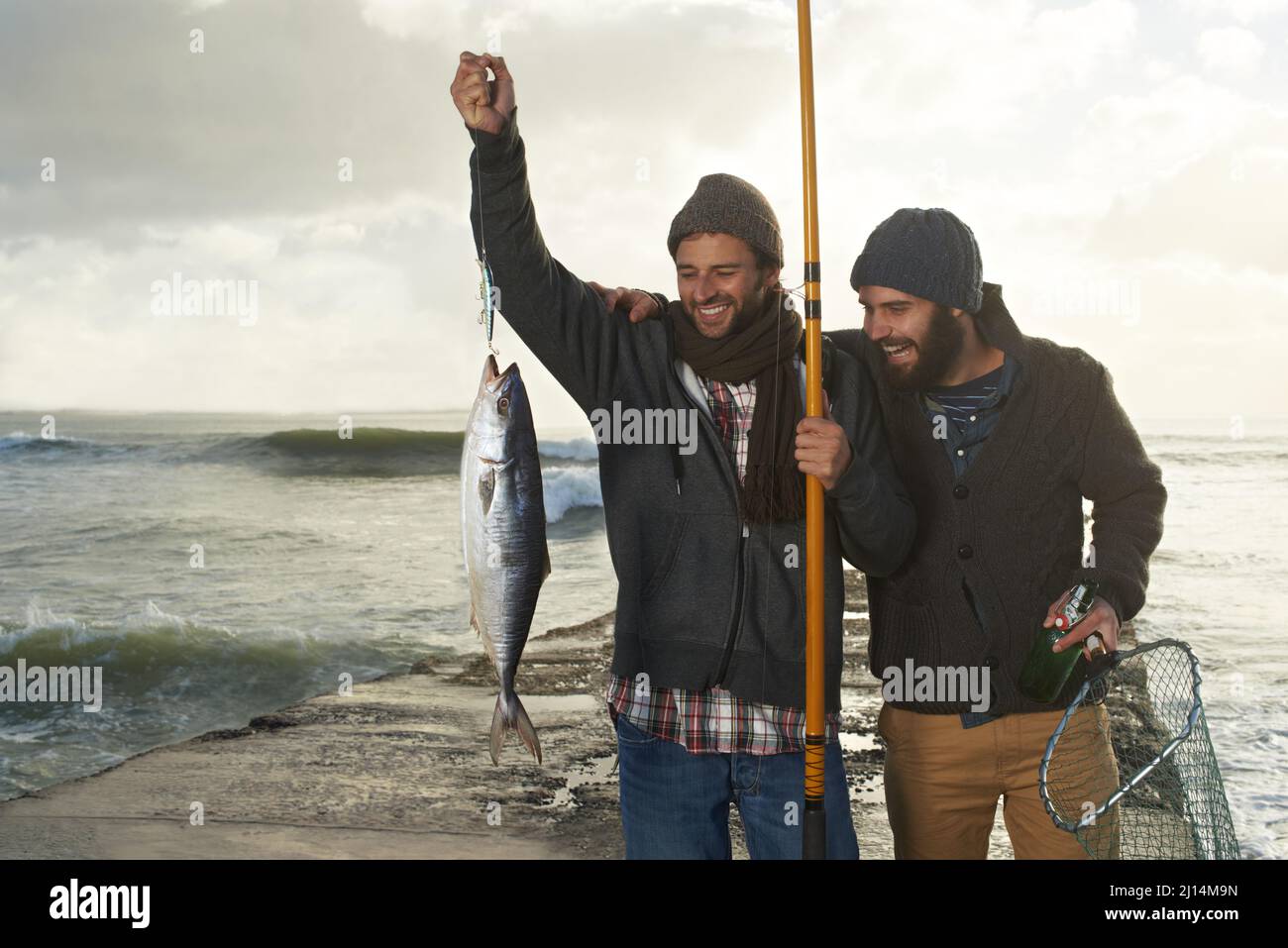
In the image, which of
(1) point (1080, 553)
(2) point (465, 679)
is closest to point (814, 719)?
(1) point (1080, 553)

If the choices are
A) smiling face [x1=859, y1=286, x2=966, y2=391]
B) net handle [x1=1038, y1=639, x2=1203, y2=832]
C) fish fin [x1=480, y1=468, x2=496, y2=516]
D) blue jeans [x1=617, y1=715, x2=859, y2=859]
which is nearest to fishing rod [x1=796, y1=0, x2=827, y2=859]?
blue jeans [x1=617, y1=715, x2=859, y2=859]

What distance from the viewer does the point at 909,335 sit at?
3.39 m

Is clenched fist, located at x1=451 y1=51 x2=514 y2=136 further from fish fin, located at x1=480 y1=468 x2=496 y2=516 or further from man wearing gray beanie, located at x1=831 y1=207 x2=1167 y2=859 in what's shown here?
man wearing gray beanie, located at x1=831 y1=207 x2=1167 y2=859

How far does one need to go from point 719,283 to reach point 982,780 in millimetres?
1749

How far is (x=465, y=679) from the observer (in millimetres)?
10102

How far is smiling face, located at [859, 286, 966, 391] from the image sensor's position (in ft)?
11.1

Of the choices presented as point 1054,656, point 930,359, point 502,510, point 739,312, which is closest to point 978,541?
point 1054,656

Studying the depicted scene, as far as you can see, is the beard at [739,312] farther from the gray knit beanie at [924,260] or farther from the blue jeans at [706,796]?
the blue jeans at [706,796]

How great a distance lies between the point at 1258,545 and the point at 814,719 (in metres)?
17.6

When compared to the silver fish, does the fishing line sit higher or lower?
higher

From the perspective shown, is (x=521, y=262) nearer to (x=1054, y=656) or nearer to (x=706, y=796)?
(x=706, y=796)

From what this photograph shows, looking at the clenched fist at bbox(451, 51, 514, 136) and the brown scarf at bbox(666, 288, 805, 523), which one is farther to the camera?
the brown scarf at bbox(666, 288, 805, 523)
